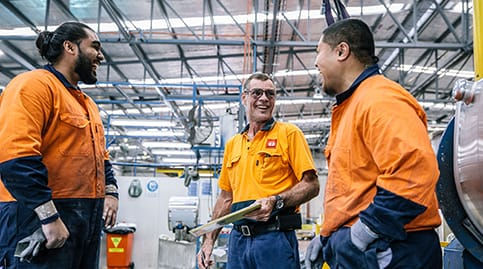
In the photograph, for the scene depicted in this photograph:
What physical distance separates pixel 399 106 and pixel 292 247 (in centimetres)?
115

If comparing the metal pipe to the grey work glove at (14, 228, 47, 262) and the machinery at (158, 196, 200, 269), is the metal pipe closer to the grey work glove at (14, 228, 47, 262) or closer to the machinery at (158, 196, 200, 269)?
the grey work glove at (14, 228, 47, 262)

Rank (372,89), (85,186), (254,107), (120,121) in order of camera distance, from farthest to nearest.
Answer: (120,121) < (254,107) < (85,186) < (372,89)

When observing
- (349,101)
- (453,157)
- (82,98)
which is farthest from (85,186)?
(453,157)

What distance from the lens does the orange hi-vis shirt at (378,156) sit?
1254 millimetres

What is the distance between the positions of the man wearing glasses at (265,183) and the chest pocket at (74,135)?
2.83ft

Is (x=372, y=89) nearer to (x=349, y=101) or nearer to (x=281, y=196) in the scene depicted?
(x=349, y=101)

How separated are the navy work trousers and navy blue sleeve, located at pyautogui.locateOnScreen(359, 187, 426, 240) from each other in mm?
956

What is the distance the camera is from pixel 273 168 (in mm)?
2346

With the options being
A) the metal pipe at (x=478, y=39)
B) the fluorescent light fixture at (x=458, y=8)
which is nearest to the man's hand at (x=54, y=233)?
the metal pipe at (x=478, y=39)

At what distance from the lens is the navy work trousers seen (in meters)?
2.16

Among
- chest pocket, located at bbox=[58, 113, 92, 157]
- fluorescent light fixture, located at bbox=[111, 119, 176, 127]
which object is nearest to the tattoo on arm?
chest pocket, located at bbox=[58, 113, 92, 157]

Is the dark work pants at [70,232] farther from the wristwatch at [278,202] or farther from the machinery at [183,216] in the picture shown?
the machinery at [183,216]

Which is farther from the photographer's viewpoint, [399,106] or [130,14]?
[130,14]

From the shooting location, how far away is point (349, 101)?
5.17 feet
